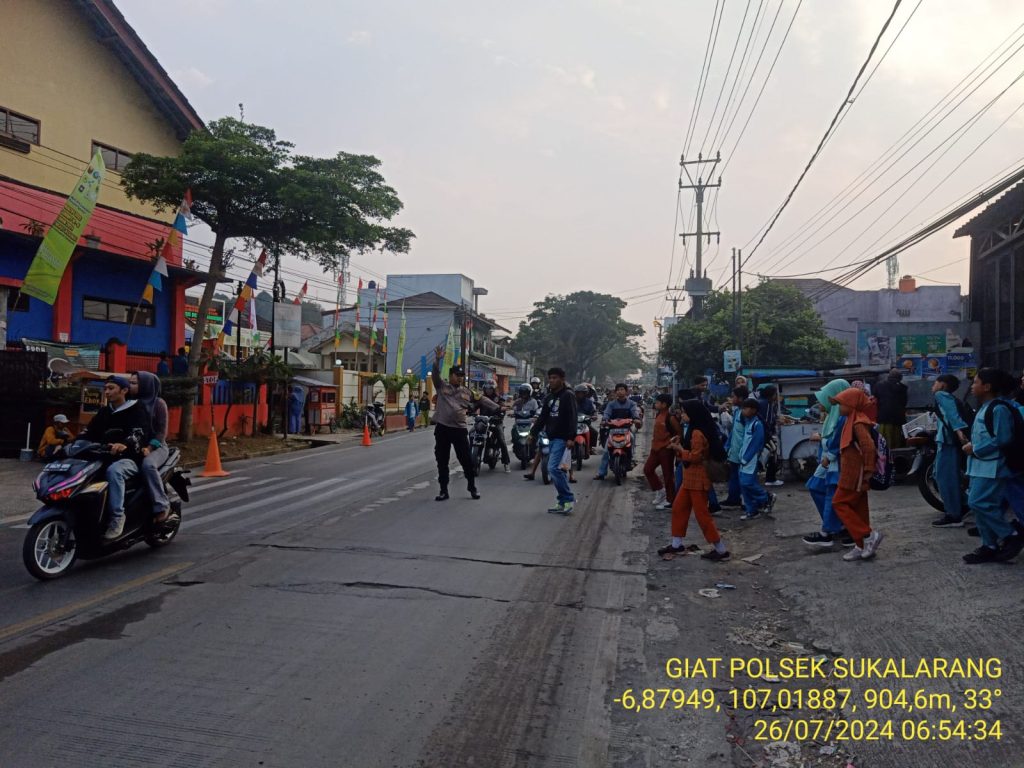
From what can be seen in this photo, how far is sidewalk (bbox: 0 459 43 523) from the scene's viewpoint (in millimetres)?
10273

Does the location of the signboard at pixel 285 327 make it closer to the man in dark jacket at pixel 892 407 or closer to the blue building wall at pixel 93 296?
the blue building wall at pixel 93 296

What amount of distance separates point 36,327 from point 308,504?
12.6 meters

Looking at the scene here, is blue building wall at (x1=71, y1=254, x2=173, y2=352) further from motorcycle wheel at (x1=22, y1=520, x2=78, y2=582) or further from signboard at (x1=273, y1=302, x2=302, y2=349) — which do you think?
motorcycle wheel at (x1=22, y1=520, x2=78, y2=582)

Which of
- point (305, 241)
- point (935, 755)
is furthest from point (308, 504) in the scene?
point (305, 241)

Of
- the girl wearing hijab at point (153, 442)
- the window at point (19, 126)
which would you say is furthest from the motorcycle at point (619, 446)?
the window at point (19, 126)

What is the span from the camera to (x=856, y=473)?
652cm

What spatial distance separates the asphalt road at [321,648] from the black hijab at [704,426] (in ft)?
4.28

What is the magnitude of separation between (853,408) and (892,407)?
569cm

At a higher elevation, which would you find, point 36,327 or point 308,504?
point 36,327

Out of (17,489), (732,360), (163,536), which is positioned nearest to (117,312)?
(17,489)

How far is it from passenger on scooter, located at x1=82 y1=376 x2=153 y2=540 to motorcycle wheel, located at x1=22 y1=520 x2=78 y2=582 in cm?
38

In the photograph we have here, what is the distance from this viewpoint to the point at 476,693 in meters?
4.12

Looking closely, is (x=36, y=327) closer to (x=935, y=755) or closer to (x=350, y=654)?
(x=350, y=654)

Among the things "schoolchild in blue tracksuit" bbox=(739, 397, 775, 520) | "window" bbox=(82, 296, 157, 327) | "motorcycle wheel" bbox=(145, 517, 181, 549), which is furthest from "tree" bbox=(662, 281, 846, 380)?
"motorcycle wheel" bbox=(145, 517, 181, 549)
